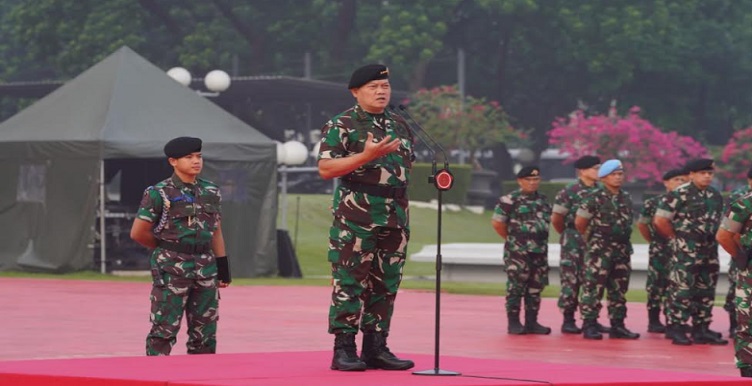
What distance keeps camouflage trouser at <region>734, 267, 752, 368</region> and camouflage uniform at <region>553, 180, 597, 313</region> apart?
6.92 meters

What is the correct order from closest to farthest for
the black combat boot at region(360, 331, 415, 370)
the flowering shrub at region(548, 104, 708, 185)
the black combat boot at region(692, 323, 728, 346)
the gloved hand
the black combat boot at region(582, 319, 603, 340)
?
the black combat boot at region(360, 331, 415, 370) < the gloved hand < the black combat boot at region(692, 323, 728, 346) < the black combat boot at region(582, 319, 603, 340) < the flowering shrub at region(548, 104, 708, 185)

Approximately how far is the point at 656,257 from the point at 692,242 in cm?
223

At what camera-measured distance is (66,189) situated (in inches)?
1203

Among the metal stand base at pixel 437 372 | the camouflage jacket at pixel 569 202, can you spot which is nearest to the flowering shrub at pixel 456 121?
the camouflage jacket at pixel 569 202

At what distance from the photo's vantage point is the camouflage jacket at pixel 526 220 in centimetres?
1944

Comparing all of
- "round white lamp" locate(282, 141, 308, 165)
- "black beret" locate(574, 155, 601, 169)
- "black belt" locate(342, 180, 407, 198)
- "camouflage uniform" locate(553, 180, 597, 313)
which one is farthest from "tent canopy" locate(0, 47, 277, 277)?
"black belt" locate(342, 180, 407, 198)

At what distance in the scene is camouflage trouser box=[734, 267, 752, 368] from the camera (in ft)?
41.9

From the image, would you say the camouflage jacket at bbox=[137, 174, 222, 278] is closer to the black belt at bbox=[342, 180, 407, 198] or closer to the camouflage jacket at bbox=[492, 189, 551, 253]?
the black belt at bbox=[342, 180, 407, 198]

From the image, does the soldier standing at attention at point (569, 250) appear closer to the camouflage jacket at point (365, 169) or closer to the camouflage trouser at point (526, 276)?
the camouflage trouser at point (526, 276)

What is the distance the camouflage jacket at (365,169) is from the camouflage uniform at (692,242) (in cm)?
808

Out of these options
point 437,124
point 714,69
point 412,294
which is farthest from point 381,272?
point 714,69

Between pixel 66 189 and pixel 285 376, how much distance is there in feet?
69.2

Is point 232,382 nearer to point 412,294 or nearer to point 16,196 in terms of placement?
point 412,294

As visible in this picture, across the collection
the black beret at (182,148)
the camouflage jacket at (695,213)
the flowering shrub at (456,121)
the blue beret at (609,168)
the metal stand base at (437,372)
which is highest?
the flowering shrub at (456,121)
